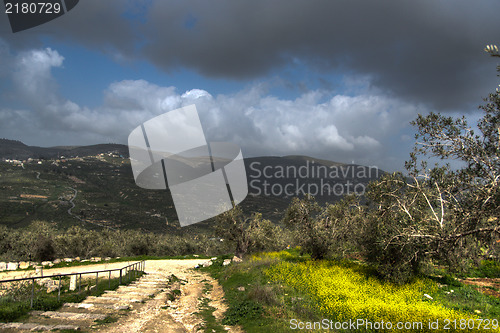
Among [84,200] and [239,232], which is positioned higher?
[84,200]

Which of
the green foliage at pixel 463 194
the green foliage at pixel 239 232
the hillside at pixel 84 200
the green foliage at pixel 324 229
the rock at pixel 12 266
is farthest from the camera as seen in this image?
the hillside at pixel 84 200

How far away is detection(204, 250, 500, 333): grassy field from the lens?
10281mm

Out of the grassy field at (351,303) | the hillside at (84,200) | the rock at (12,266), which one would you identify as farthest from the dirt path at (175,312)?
the hillside at (84,200)

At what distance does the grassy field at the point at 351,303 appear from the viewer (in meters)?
10.3

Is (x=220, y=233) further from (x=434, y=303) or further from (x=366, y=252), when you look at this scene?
(x=434, y=303)

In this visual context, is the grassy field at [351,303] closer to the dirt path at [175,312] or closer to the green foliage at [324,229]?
the dirt path at [175,312]

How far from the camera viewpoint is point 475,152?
10.1 metres

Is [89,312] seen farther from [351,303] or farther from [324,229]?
[324,229]

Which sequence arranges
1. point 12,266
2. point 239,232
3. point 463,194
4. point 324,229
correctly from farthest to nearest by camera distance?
point 239,232 → point 12,266 → point 324,229 → point 463,194

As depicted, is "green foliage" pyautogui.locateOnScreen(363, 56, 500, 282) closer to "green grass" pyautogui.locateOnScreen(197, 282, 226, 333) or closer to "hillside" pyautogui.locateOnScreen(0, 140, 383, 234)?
"green grass" pyautogui.locateOnScreen(197, 282, 226, 333)

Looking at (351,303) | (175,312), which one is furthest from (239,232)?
(351,303)

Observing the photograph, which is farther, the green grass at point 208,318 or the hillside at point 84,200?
the hillside at point 84,200

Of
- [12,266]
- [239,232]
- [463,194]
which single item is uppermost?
[463,194]

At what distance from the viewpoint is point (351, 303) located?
12328 mm
